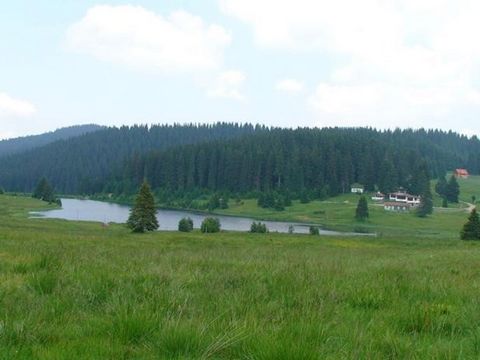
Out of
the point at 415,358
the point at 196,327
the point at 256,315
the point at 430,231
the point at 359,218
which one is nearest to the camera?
the point at 415,358

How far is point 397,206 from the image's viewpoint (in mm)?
165500

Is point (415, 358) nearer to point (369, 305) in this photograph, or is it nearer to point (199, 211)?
point (369, 305)

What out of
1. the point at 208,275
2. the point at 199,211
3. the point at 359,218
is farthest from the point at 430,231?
the point at 208,275

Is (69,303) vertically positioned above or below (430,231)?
above

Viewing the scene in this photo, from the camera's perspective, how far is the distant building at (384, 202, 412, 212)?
16282cm

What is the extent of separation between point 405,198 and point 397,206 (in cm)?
1728

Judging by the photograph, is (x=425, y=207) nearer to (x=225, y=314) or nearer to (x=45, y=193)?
(x=45, y=193)

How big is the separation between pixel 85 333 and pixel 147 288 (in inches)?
73.1

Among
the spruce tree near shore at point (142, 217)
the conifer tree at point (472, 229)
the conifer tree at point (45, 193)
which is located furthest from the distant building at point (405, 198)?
the spruce tree near shore at point (142, 217)

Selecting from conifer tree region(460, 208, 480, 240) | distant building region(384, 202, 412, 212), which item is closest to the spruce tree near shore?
conifer tree region(460, 208, 480, 240)

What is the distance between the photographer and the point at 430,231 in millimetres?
126688

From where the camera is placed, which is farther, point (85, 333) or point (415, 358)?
point (85, 333)

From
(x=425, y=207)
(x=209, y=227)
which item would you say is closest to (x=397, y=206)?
(x=425, y=207)

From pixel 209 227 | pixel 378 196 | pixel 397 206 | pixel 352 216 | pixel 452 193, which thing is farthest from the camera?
pixel 378 196
